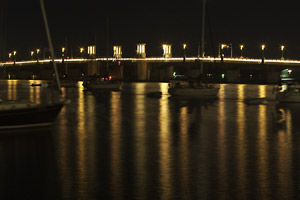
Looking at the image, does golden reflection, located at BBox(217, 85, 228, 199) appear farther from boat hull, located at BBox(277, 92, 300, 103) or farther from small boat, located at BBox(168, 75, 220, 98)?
small boat, located at BBox(168, 75, 220, 98)

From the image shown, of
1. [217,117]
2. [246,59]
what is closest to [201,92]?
[217,117]

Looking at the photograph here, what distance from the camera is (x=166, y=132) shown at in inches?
1071

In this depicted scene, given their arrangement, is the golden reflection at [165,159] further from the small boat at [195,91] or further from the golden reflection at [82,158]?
the small boat at [195,91]

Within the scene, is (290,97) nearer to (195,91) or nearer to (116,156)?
(195,91)

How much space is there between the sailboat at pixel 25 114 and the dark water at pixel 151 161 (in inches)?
34.4

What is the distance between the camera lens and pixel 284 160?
18.9m

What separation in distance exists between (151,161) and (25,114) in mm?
10474

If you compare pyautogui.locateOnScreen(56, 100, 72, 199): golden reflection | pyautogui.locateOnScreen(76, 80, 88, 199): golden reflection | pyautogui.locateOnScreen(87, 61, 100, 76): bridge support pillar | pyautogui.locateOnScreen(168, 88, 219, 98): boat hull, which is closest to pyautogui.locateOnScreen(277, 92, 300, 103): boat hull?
pyautogui.locateOnScreen(168, 88, 219, 98): boat hull

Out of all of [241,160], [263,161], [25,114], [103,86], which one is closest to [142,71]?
[103,86]

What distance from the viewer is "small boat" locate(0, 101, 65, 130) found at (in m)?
25.8

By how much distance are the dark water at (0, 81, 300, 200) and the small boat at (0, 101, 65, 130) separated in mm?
875

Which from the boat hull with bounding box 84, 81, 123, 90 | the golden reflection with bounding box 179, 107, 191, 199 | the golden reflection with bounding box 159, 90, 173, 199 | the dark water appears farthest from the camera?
the boat hull with bounding box 84, 81, 123, 90

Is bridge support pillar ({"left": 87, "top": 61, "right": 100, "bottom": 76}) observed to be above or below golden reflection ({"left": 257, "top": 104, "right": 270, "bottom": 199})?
above

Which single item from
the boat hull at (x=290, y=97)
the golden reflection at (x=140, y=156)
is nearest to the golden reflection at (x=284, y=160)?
the golden reflection at (x=140, y=156)
